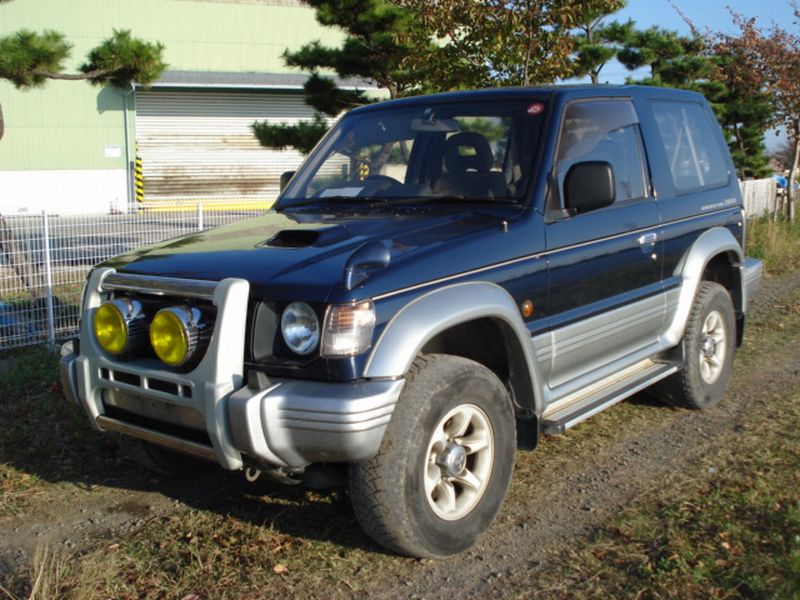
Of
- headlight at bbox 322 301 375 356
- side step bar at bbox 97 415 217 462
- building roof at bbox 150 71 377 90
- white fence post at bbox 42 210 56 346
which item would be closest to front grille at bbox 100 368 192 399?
side step bar at bbox 97 415 217 462

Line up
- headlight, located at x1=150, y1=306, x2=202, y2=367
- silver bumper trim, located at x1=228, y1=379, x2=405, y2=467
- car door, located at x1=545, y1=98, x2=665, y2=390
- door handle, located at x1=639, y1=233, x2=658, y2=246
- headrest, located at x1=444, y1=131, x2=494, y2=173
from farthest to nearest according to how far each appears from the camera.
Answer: door handle, located at x1=639, y1=233, x2=658, y2=246
headrest, located at x1=444, y1=131, x2=494, y2=173
car door, located at x1=545, y1=98, x2=665, y2=390
headlight, located at x1=150, y1=306, x2=202, y2=367
silver bumper trim, located at x1=228, y1=379, x2=405, y2=467

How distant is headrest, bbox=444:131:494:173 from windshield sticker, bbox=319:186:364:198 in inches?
20.6

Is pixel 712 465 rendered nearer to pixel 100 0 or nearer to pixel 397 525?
pixel 397 525

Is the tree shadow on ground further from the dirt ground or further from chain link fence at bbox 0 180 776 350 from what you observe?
chain link fence at bbox 0 180 776 350

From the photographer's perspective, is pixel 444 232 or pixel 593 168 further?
pixel 593 168

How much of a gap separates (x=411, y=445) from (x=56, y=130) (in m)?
27.9

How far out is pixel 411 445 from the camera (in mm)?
3438

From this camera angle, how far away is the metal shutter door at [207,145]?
29.0 metres

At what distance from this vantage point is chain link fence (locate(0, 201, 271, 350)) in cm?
757

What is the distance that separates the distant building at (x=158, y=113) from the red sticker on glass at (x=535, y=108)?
2382 centimetres

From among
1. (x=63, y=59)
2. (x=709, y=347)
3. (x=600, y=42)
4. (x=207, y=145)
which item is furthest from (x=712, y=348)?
(x=207, y=145)

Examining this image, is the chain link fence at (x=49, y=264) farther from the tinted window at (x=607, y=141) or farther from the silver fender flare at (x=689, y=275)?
the silver fender flare at (x=689, y=275)

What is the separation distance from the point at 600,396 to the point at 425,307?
1515 mm

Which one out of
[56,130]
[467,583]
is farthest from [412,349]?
[56,130]
